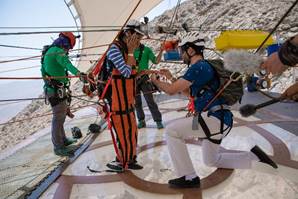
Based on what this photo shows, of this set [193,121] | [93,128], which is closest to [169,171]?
[193,121]

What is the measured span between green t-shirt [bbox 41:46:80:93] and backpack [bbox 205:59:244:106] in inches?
70.5

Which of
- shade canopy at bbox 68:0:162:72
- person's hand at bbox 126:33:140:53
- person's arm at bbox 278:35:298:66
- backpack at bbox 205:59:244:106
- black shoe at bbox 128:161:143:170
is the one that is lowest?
black shoe at bbox 128:161:143:170

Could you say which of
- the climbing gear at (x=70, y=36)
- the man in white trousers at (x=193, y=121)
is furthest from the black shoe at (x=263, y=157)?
the climbing gear at (x=70, y=36)

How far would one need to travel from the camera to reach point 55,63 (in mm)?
4121

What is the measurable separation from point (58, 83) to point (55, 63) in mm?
287

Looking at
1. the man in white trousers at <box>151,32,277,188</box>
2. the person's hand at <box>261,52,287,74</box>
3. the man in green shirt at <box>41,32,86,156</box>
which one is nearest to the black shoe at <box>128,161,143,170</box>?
the man in white trousers at <box>151,32,277,188</box>

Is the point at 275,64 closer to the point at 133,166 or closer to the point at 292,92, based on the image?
the point at 292,92

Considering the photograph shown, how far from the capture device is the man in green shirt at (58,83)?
4039 millimetres

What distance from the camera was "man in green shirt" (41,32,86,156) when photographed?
4039mm

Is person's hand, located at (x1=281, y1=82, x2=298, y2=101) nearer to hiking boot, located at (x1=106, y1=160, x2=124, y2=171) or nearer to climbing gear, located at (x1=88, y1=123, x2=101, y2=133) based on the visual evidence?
hiking boot, located at (x1=106, y1=160, x2=124, y2=171)

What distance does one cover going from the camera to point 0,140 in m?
17.1

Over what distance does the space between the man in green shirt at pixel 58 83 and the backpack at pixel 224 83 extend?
1.98 metres

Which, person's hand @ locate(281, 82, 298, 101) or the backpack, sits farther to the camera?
the backpack

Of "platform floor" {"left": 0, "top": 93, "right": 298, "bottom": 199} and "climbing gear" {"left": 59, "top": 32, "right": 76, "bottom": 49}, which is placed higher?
"climbing gear" {"left": 59, "top": 32, "right": 76, "bottom": 49}
